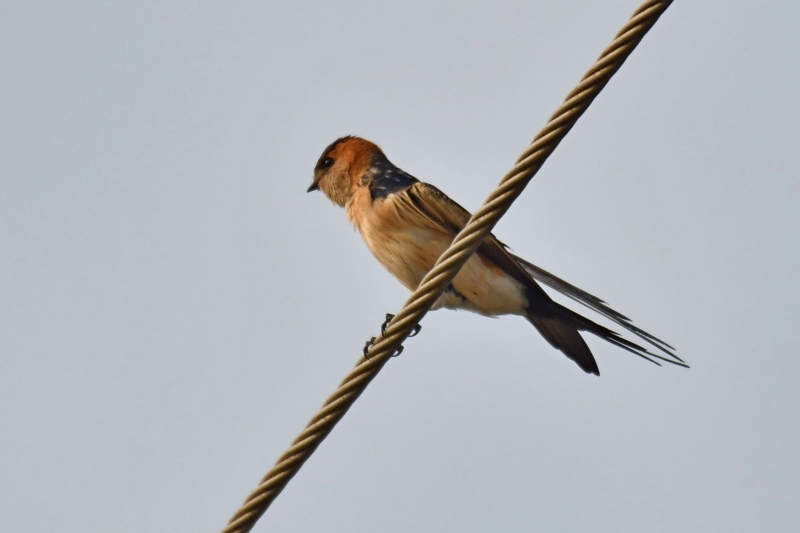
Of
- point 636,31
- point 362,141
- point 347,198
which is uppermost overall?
point 362,141

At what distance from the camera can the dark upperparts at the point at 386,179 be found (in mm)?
6766

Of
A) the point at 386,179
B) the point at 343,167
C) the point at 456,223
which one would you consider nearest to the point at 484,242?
the point at 456,223

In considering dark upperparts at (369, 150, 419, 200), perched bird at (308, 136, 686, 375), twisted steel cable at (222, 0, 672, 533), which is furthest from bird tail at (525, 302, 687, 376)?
twisted steel cable at (222, 0, 672, 533)

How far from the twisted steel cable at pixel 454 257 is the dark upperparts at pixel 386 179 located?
2.76 m

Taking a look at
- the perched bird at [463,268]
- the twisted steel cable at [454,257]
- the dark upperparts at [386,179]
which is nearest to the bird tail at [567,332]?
the perched bird at [463,268]

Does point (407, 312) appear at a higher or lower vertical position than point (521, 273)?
lower

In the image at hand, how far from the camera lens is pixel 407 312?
13.1 ft

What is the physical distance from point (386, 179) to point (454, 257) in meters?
3.24

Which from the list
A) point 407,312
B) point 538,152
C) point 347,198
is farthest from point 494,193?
point 347,198

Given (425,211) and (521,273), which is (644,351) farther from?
(425,211)

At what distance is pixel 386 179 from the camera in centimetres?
707

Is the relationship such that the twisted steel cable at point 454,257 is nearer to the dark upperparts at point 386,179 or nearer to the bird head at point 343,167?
the dark upperparts at point 386,179

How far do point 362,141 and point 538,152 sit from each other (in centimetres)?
456

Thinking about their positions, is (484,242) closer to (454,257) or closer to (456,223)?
(456,223)
